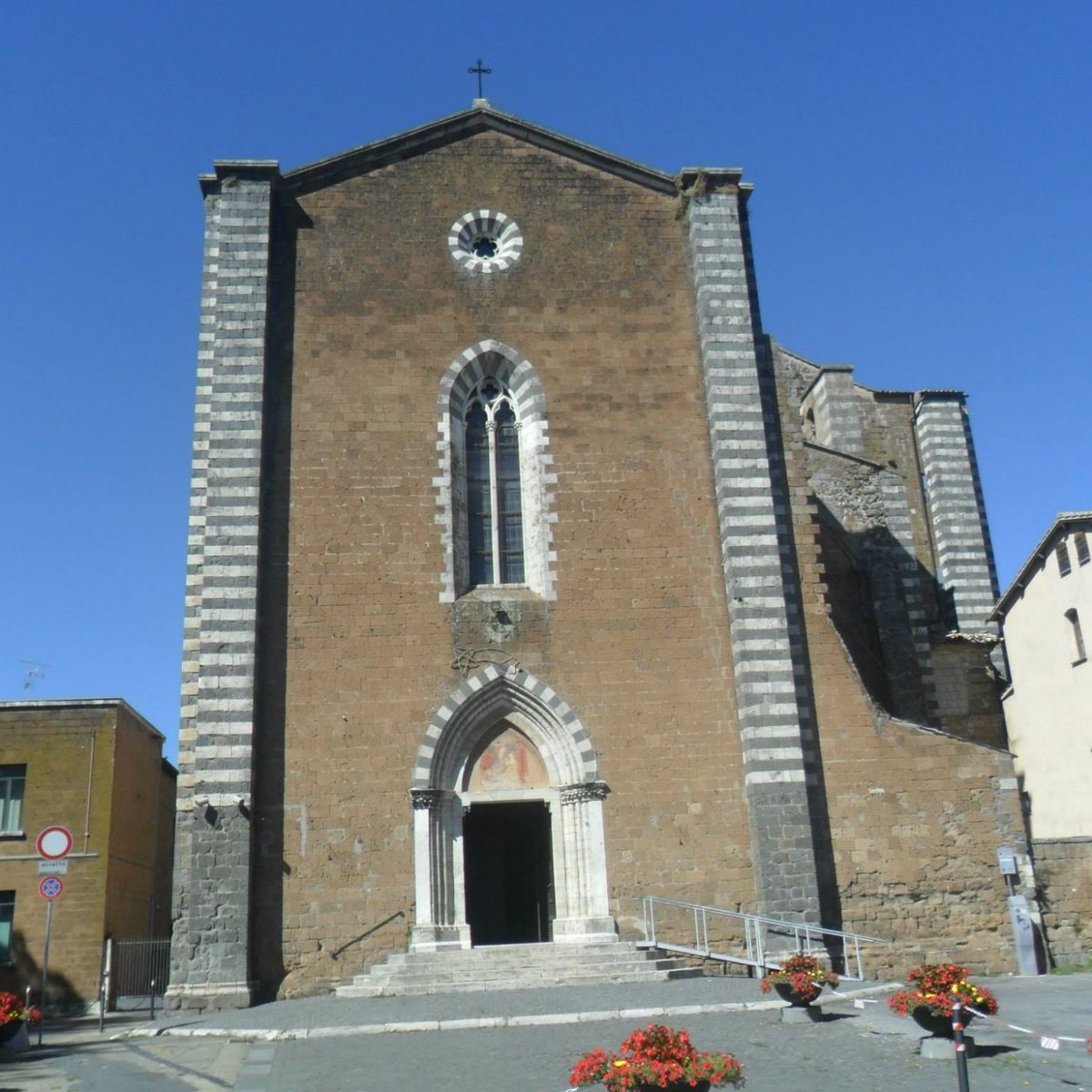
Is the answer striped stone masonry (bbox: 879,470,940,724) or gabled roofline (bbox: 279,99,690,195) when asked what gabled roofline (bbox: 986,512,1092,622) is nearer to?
striped stone masonry (bbox: 879,470,940,724)

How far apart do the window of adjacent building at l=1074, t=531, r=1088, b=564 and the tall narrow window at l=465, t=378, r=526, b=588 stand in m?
15.6

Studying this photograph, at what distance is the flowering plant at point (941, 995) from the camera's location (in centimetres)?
1009

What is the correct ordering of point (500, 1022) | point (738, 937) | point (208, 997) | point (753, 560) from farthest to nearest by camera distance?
point (753, 560) < point (738, 937) < point (208, 997) < point (500, 1022)

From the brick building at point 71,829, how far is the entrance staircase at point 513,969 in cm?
849

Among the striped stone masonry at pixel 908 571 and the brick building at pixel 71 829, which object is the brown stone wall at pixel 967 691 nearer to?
the striped stone masonry at pixel 908 571

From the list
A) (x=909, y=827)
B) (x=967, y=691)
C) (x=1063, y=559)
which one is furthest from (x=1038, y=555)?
(x=909, y=827)

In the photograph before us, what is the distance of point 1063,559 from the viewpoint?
29141 millimetres

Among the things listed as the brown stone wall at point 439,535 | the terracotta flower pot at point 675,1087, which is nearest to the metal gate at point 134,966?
the brown stone wall at point 439,535

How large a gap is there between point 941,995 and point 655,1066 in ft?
13.8

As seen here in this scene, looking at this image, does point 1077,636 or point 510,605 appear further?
point 1077,636

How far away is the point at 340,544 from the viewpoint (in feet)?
59.5

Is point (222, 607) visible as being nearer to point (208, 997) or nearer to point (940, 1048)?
point (208, 997)

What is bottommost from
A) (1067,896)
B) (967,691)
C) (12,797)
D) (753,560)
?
(1067,896)

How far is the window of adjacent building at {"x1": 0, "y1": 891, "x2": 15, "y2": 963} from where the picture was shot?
2166 cm
